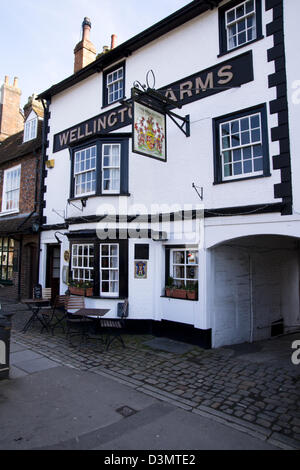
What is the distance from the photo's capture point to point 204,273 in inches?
300

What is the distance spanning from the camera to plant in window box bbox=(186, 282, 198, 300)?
307 inches

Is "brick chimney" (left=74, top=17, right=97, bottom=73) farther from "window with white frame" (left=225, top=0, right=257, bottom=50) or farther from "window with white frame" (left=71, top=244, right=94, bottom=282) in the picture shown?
"window with white frame" (left=71, top=244, right=94, bottom=282)

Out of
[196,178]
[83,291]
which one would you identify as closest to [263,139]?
[196,178]

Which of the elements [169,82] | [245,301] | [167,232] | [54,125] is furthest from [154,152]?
[54,125]

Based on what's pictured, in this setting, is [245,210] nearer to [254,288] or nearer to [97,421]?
[254,288]

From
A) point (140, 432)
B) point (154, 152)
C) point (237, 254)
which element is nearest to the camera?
point (140, 432)

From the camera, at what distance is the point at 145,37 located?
9.22 meters

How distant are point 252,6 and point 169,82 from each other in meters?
2.66

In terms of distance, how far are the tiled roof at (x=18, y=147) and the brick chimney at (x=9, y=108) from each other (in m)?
1.64

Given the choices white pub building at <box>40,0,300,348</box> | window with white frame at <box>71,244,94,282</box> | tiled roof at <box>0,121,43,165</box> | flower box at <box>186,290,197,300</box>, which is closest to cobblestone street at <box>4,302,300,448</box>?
white pub building at <box>40,0,300,348</box>

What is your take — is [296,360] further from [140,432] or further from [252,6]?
[252,6]

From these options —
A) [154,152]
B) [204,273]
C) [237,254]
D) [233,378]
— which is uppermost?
[154,152]

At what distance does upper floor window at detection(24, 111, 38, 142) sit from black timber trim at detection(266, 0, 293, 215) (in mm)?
11374

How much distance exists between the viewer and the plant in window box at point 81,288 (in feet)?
30.6
